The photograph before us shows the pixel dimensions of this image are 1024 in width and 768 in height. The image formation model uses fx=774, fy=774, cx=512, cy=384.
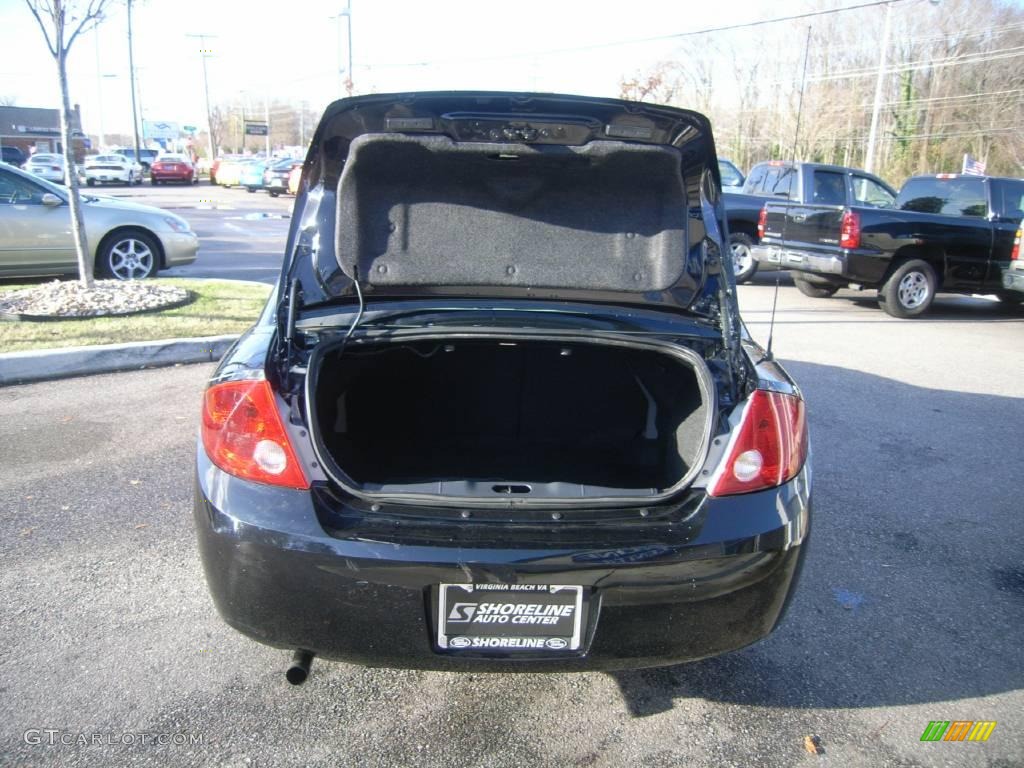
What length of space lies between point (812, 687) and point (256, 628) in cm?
176

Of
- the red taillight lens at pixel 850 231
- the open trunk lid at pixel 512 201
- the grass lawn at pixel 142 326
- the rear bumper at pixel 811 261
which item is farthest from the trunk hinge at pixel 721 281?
the red taillight lens at pixel 850 231

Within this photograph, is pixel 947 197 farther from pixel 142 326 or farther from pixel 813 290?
pixel 142 326

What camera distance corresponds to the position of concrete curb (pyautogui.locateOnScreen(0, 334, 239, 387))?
18.1ft

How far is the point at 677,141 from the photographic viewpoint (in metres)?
2.60

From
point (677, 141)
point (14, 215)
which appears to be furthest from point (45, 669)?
point (14, 215)

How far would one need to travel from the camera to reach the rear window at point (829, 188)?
11.1 m

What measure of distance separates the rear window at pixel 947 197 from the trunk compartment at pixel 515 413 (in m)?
8.56

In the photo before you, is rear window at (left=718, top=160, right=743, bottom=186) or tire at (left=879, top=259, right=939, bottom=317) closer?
tire at (left=879, top=259, right=939, bottom=317)

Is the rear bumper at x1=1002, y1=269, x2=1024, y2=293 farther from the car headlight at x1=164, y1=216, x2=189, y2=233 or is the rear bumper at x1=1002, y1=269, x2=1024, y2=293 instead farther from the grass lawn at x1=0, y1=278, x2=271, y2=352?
the car headlight at x1=164, y1=216, x2=189, y2=233

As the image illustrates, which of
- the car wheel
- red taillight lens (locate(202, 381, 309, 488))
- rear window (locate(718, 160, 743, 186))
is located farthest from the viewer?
rear window (locate(718, 160, 743, 186))

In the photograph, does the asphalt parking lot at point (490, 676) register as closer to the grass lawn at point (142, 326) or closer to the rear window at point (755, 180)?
the grass lawn at point (142, 326)

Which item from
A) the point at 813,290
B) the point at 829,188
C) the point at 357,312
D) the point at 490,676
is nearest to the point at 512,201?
the point at 357,312

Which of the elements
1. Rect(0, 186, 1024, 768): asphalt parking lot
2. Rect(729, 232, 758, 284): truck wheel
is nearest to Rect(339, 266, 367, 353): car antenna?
Rect(0, 186, 1024, 768): asphalt parking lot

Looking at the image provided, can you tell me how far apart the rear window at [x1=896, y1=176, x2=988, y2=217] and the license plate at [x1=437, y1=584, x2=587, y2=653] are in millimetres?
9940
